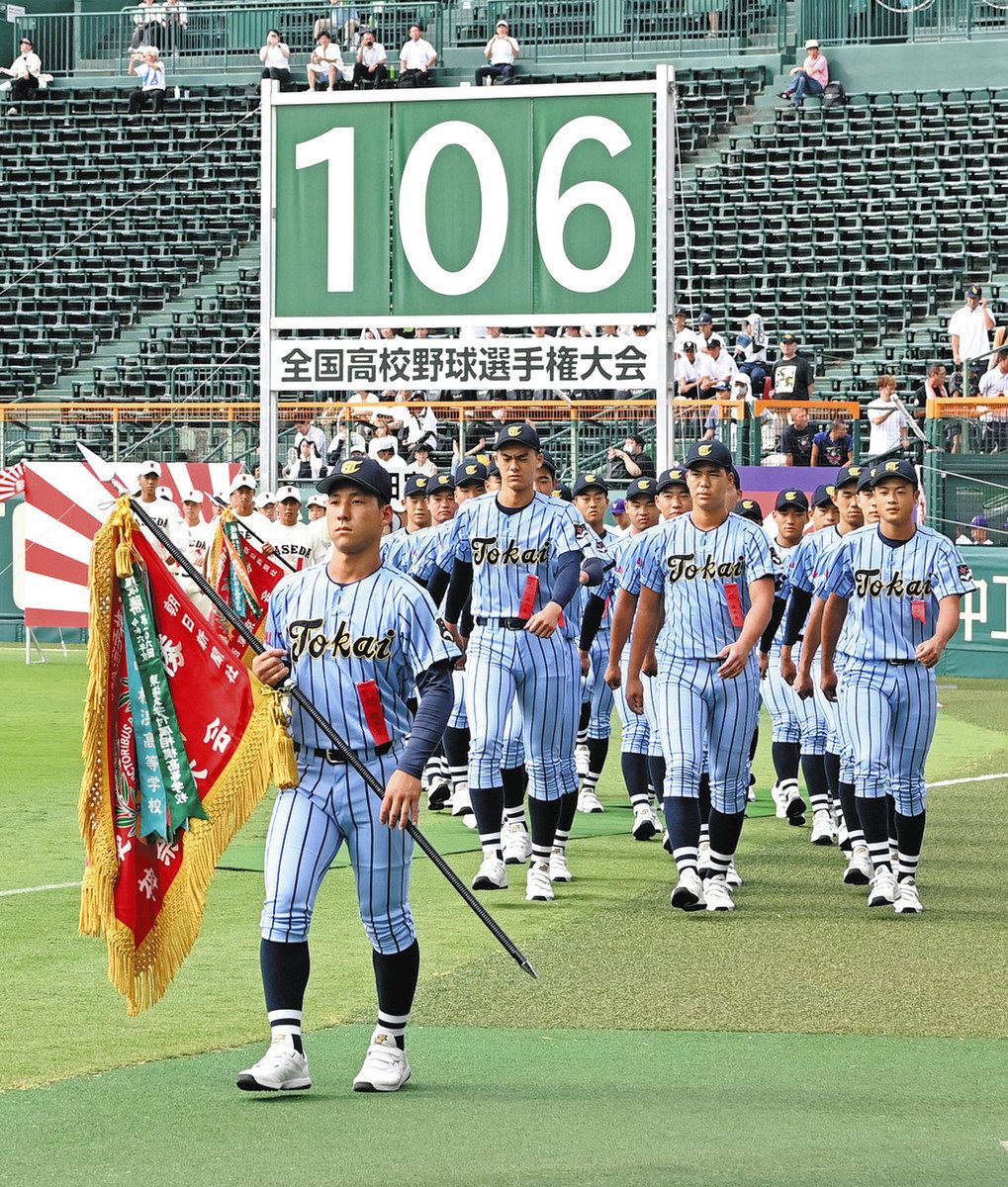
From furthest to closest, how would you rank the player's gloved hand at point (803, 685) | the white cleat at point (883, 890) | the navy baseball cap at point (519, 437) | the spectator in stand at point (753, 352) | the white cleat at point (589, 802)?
1. the spectator in stand at point (753, 352)
2. the white cleat at point (589, 802)
3. the player's gloved hand at point (803, 685)
4. the navy baseball cap at point (519, 437)
5. the white cleat at point (883, 890)

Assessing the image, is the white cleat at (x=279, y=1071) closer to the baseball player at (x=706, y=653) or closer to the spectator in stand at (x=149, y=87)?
the baseball player at (x=706, y=653)

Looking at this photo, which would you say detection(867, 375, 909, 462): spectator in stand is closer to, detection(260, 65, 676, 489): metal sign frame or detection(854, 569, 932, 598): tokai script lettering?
detection(260, 65, 676, 489): metal sign frame

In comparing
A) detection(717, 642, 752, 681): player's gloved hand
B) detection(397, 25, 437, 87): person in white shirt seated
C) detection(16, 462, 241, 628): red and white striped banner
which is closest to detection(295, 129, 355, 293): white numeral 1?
detection(16, 462, 241, 628): red and white striped banner

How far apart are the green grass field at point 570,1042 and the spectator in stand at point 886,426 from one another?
1164 cm

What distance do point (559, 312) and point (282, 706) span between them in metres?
10.4

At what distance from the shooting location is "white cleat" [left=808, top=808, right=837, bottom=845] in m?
11.4

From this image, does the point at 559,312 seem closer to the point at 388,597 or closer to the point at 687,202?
the point at 388,597

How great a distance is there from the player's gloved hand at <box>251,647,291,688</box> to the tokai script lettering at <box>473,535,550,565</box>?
3.67 meters

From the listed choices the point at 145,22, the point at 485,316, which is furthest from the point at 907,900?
the point at 145,22

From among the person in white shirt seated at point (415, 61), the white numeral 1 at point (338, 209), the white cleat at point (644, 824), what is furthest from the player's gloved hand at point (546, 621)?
the person in white shirt seated at point (415, 61)

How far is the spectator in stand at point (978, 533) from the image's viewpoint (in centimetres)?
2120

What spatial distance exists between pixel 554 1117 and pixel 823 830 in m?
6.06

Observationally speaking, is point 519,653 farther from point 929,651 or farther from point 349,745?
point 349,745

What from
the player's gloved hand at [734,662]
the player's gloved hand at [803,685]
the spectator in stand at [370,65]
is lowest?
the player's gloved hand at [803,685]
